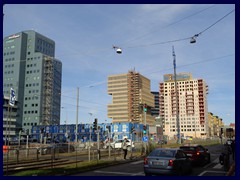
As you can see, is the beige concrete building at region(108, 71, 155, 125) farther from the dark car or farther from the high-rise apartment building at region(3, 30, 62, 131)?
the dark car

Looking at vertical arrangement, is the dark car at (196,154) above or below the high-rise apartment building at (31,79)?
below

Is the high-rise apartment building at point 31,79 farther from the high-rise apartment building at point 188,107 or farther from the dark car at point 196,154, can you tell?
the dark car at point 196,154

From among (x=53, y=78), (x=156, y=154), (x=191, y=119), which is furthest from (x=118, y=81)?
(x=156, y=154)

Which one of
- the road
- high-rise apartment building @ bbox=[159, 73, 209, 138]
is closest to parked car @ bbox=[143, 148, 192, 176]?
the road

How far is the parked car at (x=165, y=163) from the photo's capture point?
41.4ft

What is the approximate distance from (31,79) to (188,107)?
92.1 meters

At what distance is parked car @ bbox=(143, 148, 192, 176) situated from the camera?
41.4 feet

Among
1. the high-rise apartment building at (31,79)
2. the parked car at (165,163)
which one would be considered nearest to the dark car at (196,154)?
the parked car at (165,163)

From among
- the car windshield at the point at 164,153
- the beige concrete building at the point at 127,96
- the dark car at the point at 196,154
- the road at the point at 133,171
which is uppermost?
the beige concrete building at the point at 127,96

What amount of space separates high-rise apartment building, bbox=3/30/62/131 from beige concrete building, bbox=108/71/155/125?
59240 millimetres

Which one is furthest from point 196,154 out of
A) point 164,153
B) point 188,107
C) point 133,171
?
point 188,107

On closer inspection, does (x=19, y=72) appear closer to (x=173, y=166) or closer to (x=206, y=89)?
(x=206, y=89)

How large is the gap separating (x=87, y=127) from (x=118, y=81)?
120 m

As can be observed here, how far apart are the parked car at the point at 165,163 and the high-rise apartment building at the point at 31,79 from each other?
118m
